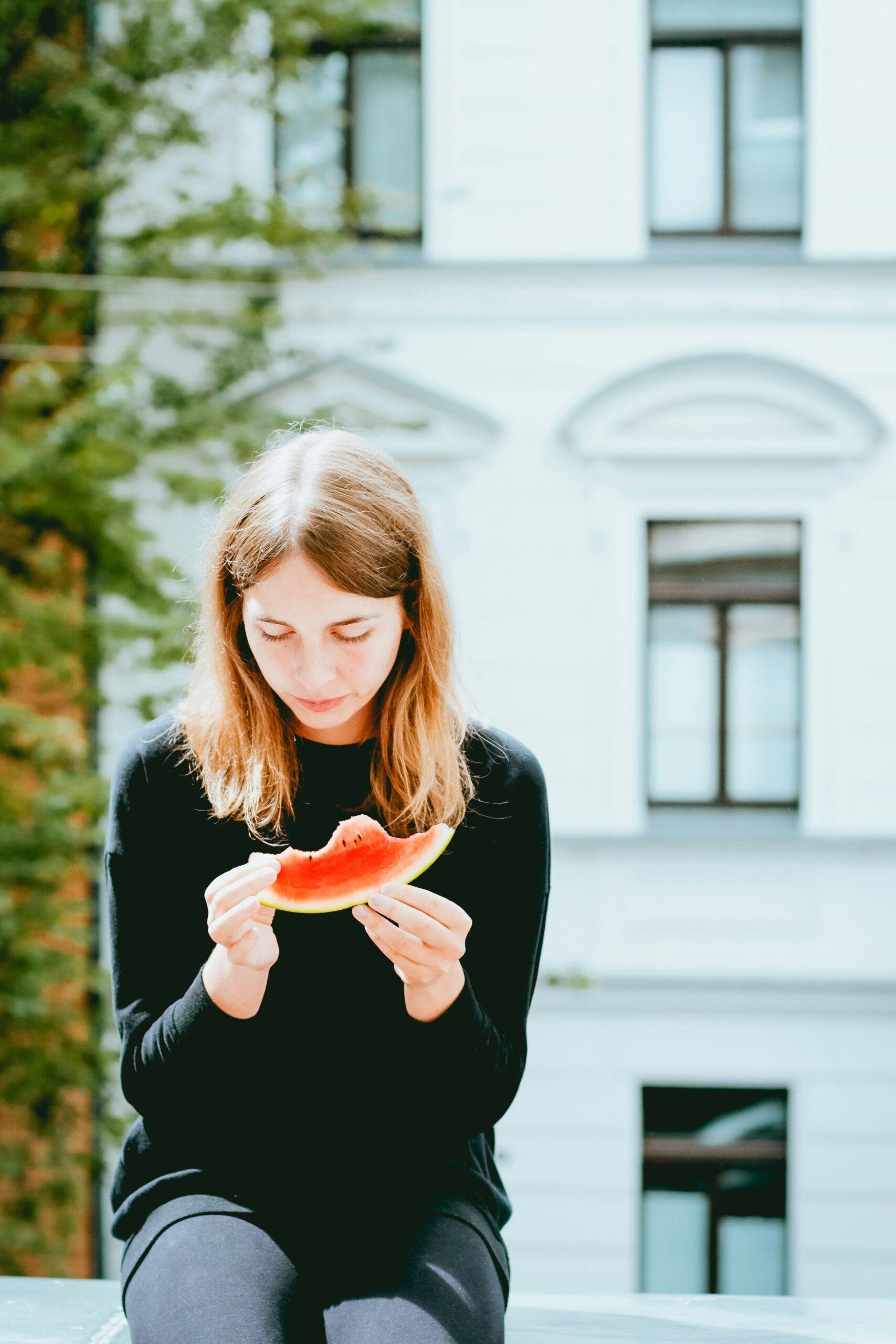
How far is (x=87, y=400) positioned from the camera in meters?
3.50

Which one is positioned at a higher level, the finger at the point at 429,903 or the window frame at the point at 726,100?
the window frame at the point at 726,100

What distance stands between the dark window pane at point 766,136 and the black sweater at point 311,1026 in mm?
3579

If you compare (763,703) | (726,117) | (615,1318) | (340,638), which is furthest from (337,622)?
(726,117)

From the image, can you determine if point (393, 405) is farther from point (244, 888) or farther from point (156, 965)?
point (244, 888)

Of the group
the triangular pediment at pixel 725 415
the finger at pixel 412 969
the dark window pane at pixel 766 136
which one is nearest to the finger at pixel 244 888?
the finger at pixel 412 969

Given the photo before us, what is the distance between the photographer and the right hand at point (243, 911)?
3.10 ft

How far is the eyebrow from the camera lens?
3.49ft

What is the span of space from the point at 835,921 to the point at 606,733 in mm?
996

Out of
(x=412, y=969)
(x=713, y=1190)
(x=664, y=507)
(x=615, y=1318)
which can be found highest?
(x=664, y=507)

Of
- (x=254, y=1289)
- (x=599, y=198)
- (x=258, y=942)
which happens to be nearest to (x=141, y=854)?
(x=258, y=942)

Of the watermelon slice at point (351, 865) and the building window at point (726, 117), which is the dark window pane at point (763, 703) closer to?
the building window at point (726, 117)

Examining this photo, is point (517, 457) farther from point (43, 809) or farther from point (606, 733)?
point (43, 809)

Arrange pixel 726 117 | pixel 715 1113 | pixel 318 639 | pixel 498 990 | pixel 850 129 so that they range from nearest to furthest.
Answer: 1. pixel 318 639
2. pixel 498 990
3. pixel 850 129
4. pixel 726 117
5. pixel 715 1113

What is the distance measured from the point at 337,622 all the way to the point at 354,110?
11.9ft
